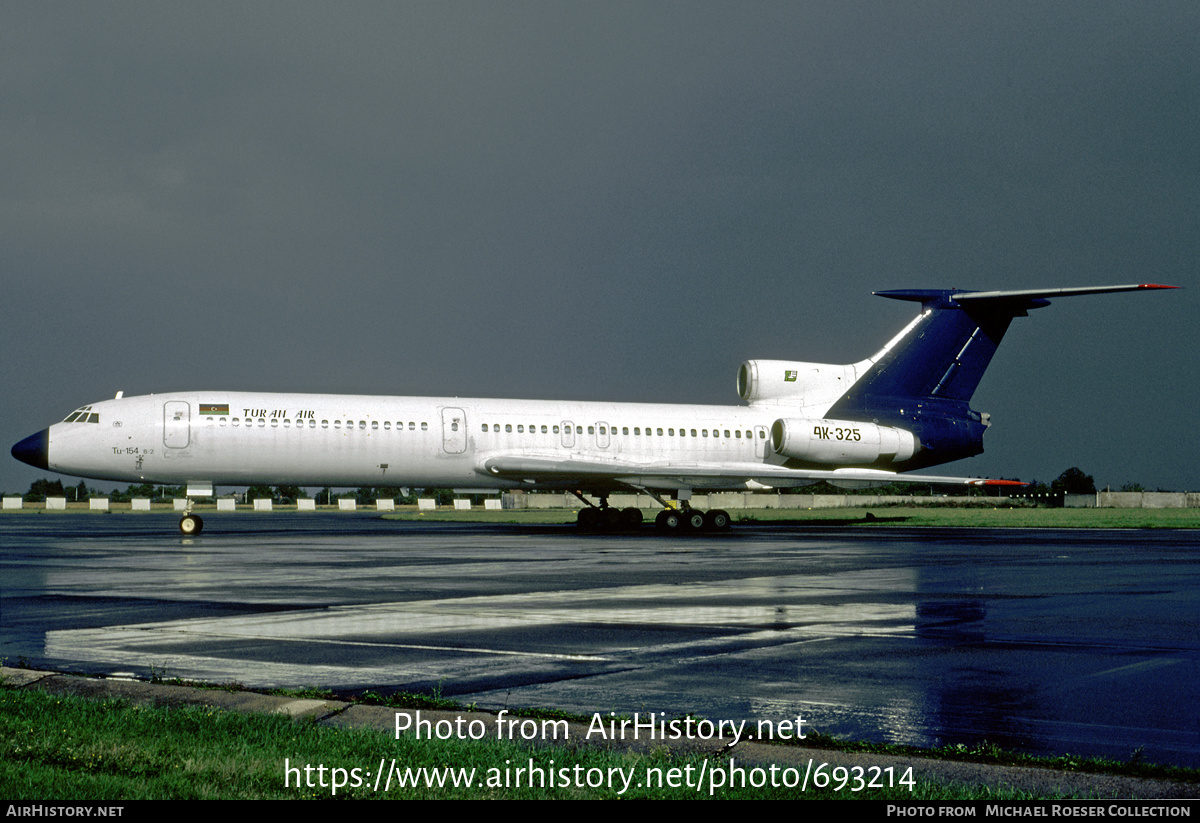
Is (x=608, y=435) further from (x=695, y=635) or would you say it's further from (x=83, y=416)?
(x=695, y=635)

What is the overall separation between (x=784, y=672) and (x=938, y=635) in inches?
104

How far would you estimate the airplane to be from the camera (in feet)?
101

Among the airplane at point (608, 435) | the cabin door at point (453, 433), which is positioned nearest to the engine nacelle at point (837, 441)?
the airplane at point (608, 435)

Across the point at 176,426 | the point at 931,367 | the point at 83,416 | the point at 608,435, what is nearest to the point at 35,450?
the point at 83,416

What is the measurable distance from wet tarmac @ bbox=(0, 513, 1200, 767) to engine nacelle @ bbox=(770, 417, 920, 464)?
1609 cm

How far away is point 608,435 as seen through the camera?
35.5 meters

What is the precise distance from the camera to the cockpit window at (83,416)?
30.6 meters

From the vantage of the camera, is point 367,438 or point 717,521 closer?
point 367,438

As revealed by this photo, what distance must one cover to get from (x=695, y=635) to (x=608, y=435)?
25825 millimetres

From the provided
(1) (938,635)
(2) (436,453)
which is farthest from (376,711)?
(2) (436,453)

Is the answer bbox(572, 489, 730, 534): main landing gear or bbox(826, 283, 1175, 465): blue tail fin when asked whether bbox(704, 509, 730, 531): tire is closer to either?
bbox(572, 489, 730, 534): main landing gear

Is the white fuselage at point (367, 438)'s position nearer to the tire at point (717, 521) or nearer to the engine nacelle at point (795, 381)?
the tire at point (717, 521)

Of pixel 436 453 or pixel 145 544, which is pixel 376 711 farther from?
pixel 436 453

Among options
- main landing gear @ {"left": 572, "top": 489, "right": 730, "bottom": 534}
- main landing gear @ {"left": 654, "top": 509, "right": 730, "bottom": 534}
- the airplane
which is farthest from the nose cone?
main landing gear @ {"left": 654, "top": 509, "right": 730, "bottom": 534}
